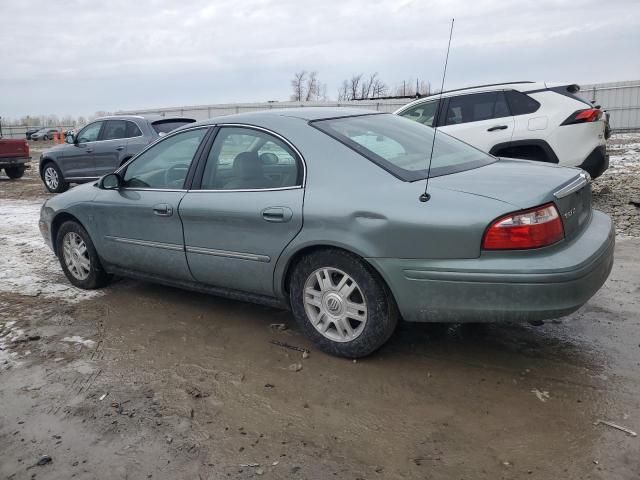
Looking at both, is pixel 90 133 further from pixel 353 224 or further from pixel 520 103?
pixel 353 224

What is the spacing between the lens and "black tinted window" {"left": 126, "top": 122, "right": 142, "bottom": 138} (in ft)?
35.5

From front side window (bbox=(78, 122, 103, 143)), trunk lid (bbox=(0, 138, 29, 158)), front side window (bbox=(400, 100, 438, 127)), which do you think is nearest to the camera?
front side window (bbox=(400, 100, 438, 127))

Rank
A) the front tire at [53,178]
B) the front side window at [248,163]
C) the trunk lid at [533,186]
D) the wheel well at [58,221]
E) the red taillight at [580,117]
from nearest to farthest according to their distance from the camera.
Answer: the trunk lid at [533,186], the front side window at [248,163], the wheel well at [58,221], the red taillight at [580,117], the front tire at [53,178]

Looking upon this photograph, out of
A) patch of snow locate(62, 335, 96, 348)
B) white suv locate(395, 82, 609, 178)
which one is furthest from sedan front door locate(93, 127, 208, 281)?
white suv locate(395, 82, 609, 178)

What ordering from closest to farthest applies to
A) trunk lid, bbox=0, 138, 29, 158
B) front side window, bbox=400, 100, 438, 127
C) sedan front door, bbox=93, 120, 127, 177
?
front side window, bbox=400, 100, 438, 127, sedan front door, bbox=93, 120, 127, 177, trunk lid, bbox=0, 138, 29, 158

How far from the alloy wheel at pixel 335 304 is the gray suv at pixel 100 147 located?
25.7 feet

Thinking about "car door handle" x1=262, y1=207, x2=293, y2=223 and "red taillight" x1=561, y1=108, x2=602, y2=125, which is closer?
"car door handle" x1=262, y1=207, x2=293, y2=223

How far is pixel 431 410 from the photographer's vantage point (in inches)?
116

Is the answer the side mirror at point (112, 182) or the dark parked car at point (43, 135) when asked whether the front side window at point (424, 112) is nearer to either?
the side mirror at point (112, 182)

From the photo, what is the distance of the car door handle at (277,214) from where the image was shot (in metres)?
3.51

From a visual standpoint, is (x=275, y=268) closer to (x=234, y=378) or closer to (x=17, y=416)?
(x=234, y=378)

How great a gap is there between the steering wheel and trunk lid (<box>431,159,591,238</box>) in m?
1.92

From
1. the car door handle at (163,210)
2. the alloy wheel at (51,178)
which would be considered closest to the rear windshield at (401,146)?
the car door handle at (163,210)

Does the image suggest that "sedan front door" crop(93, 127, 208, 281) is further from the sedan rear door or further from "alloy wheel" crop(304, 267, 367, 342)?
the sedan rear door
